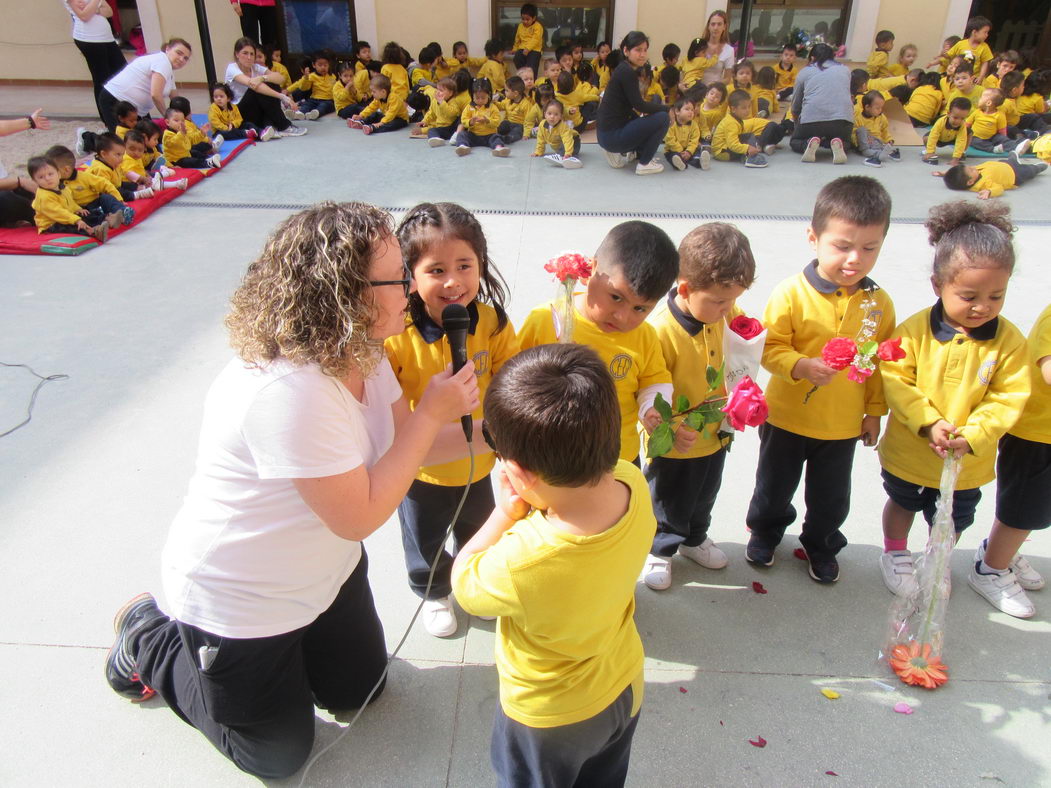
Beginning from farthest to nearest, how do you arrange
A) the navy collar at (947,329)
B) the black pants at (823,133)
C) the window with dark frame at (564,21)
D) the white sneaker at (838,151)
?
the window with dark frame at (564,21)
the black pants at (823,133)
the white sneaker at (838,151)
the navy collar at (947,329)

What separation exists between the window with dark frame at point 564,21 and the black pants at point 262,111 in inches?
156

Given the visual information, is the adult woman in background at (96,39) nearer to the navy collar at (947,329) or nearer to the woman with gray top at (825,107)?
the woman with gray top at (825,107)

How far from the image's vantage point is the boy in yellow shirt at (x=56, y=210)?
6.00m

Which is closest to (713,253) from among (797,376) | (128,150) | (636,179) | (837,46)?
(797,376)

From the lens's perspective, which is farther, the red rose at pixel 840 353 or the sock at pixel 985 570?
the sock at pixel 985 570

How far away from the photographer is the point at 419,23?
37.1 ft

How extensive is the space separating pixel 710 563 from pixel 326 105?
992cm

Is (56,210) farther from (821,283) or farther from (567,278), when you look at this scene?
(821,283)

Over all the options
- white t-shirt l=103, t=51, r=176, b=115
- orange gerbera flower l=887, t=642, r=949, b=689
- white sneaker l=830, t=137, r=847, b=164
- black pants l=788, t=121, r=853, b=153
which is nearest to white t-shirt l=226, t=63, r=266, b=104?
white t-shirt l=103, t=51, r=176, b=115

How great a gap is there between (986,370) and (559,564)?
5.42ft

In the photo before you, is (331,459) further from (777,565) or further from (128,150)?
(128,150)

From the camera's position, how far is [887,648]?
236cm

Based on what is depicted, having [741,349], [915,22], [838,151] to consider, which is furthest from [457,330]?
[915,22]

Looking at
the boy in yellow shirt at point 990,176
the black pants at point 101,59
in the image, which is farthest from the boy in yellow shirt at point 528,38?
the boy in yellow shirt at point 990,176
